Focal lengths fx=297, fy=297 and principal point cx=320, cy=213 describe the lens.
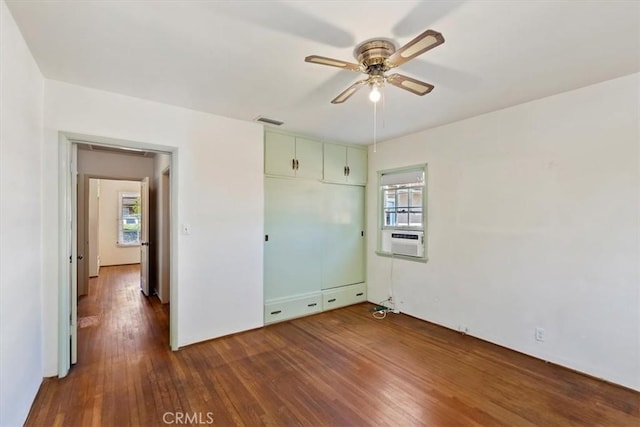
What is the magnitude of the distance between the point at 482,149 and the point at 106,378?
A: 14.1 feet

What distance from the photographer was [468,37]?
188 centimetres

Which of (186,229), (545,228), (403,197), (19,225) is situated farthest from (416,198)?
(19,225)

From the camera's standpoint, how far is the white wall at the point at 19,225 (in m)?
1.64

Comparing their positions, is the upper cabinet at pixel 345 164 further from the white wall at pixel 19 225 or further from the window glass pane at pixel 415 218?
the white wall at pixel 19 225

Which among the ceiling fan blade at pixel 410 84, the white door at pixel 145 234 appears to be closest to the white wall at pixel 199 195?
the ceiling fan blade at pixel 410 84

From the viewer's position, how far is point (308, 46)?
199cm

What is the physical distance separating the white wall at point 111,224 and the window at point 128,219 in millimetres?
94

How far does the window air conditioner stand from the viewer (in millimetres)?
4004

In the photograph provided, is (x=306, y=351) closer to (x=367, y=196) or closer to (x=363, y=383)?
(x=363, y=383)

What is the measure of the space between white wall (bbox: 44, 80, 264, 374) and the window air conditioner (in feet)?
6.38

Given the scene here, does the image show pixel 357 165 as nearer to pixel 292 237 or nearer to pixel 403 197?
pixel 403 197

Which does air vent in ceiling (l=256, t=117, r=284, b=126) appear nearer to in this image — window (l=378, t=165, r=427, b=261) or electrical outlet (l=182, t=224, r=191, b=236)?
electrical outlet (l=182, t=224, r=191, b=236)

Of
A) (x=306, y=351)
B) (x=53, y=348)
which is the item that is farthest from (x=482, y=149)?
A: (x=53, y=348)

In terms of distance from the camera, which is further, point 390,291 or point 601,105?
point 390,291
